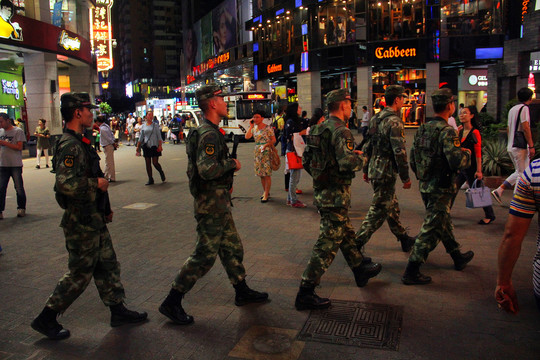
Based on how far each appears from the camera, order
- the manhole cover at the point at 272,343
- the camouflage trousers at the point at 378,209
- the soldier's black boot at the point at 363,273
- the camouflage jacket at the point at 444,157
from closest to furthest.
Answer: the manhole cover at the point at 272,343
the camouflage jacket at the point at 444,157
the soldier's black boot at the point at 363,273
the camouflage trousers at the point at 378,209

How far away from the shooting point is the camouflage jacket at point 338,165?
4.14m

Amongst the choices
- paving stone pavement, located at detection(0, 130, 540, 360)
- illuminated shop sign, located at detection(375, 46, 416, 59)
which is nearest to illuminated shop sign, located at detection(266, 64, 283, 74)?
illuminated shop sign, located at detection(375, 46, 416, 59)

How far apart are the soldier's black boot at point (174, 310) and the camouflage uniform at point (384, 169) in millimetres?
2227

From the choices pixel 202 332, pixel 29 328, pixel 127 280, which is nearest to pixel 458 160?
pixel 202 332

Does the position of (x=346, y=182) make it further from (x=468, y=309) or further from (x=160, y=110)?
(x=160, y=110)

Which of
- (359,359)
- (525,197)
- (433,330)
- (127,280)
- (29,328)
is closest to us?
(525,197)

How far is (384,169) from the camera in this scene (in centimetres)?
543

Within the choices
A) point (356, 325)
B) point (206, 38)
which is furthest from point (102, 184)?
point (206, 38)

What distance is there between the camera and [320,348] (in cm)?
360

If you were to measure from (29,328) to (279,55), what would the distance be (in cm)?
3622

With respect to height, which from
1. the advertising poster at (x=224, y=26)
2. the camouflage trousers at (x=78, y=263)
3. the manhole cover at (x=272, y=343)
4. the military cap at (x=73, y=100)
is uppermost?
the advertising poster at (x=224, y=26)

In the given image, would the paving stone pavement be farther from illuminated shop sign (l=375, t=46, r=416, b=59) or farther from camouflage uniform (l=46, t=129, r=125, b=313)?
illuminated shop sign (l=375, t=46, r=416, b=59)

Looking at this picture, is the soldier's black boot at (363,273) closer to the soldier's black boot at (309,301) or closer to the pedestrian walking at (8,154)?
the soldier's black boot at (309,301)

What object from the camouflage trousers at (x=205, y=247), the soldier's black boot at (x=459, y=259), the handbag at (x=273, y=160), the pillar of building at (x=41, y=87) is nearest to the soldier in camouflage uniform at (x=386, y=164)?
the soldier's black boot at (x=459, y=259)
